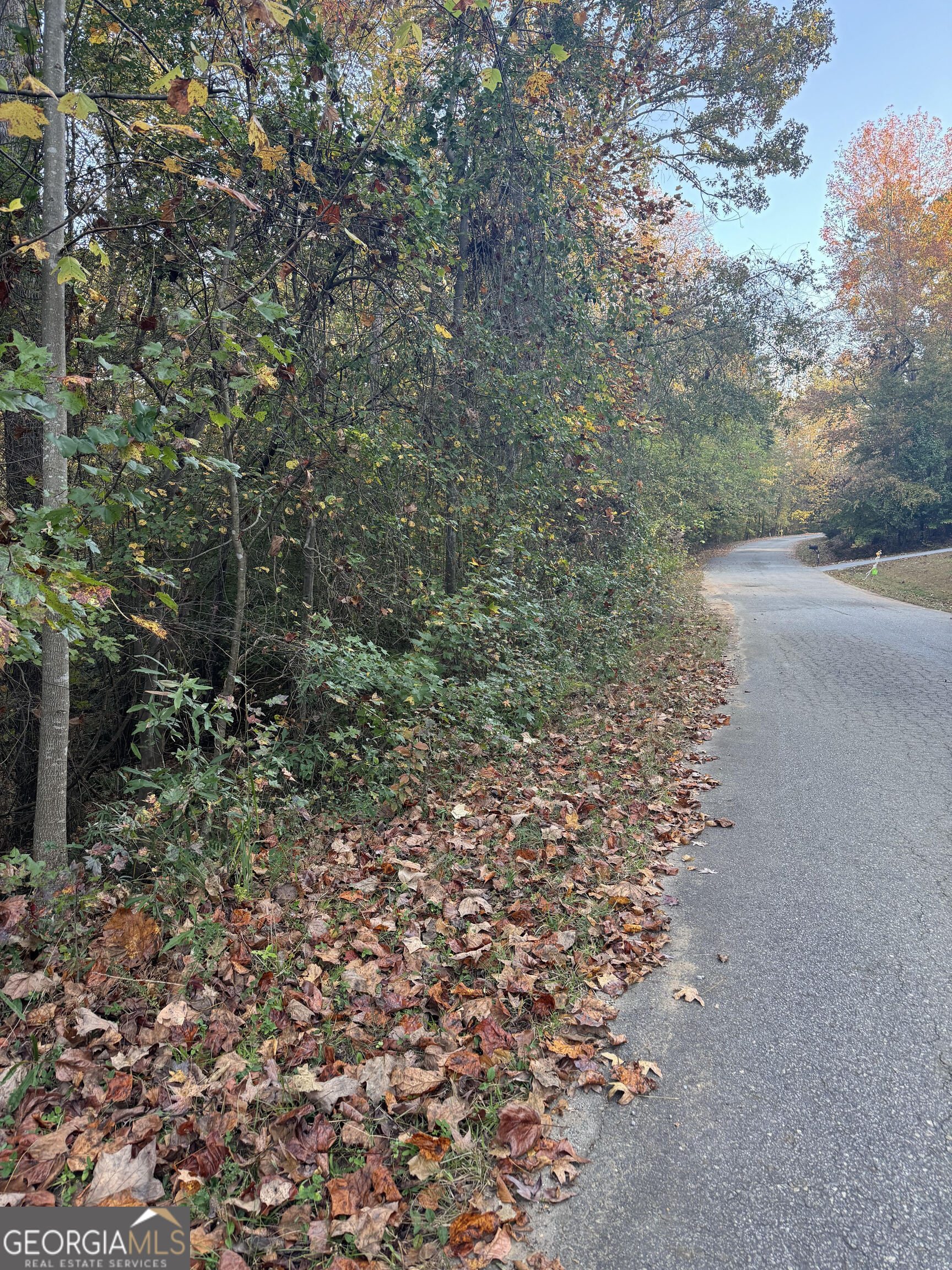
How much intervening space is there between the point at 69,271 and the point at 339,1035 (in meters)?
3.12

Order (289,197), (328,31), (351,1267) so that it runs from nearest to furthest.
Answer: (351,1267), (289,197), (328,31)

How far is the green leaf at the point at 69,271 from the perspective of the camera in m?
2.62

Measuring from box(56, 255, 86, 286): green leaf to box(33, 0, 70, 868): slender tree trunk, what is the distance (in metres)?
0.36

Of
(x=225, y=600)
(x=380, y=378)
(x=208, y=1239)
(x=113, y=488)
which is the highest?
(x=380, y=378)

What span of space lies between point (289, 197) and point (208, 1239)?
589 cm

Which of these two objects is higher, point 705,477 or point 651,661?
point 705,477

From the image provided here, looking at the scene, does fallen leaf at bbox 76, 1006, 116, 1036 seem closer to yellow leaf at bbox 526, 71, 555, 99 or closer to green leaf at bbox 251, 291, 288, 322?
green leaf at bbox 251, 291, 288, 322

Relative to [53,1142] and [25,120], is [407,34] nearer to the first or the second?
[25,120]

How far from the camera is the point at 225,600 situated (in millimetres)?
5930

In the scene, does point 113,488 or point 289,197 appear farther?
point 289,197

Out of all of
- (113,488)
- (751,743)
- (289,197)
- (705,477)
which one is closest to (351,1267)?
(113,488)

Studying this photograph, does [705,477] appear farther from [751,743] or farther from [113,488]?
[113,488]

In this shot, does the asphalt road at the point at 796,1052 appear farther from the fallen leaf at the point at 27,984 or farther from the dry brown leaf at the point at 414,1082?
the fallen leaf at the point at 27,984

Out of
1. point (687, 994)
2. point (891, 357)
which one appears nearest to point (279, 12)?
point (687, 994)
